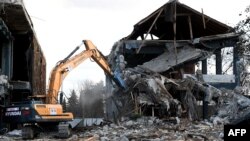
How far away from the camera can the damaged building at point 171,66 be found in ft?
76.5

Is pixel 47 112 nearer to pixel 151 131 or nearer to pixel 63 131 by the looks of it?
pixel 63 131

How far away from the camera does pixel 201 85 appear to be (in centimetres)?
2506

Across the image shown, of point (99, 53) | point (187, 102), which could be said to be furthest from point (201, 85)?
point (99, 53)

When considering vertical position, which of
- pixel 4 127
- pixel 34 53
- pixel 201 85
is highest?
pixel 34 53

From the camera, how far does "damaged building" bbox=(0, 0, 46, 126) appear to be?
896 inches

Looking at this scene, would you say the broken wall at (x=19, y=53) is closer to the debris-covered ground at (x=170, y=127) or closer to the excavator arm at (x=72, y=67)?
the excavator arm at (x=72, y=67)

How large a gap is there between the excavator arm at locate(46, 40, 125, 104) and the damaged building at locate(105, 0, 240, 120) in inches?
36.5

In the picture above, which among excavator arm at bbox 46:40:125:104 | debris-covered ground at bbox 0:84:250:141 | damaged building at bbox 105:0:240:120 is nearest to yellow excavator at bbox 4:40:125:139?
excavator arm at bbox 46:40:125:104

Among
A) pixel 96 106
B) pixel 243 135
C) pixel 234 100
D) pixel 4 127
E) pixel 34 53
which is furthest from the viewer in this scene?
pixel 96 106

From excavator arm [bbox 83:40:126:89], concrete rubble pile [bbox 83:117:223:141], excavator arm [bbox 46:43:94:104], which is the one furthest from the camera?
excavator arm [bbox 83:40:126:89]

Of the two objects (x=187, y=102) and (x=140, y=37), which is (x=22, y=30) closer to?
(x=140, y=37)

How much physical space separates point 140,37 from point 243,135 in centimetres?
2327

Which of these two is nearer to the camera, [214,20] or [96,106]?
[214,20]

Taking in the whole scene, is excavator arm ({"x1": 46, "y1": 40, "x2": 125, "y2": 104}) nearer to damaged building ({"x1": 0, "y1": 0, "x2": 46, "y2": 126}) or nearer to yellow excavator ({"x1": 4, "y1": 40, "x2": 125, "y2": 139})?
yellow excavator ({"x1": 4, "y1": 40, "x2": 125, "y2": 139})
